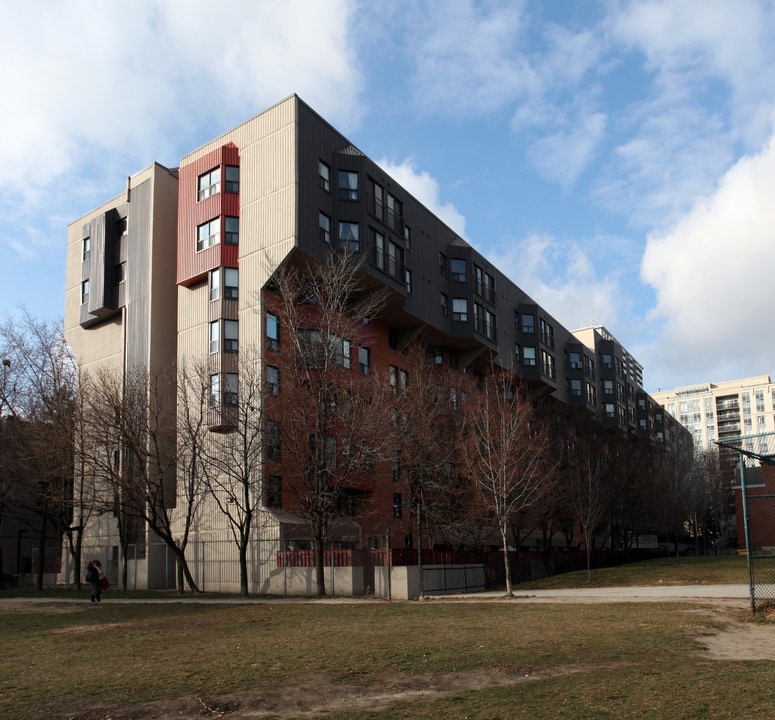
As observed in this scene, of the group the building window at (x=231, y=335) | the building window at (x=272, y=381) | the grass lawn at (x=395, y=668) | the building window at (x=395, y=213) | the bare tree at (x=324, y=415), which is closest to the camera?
the grass lawn at (x=395, y=668)

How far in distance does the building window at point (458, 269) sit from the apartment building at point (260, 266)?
96mm

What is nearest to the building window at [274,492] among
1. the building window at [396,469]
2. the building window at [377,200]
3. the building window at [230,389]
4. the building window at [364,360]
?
the building window at [230,389]

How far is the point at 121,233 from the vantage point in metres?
48.5

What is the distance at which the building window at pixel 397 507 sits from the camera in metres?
47.9

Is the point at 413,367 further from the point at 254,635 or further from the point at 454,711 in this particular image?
the point at 454,711

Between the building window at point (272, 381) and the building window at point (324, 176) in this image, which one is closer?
the building window at point (272, 381)

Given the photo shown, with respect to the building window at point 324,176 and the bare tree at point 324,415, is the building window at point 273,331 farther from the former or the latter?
the building window at point 324,176

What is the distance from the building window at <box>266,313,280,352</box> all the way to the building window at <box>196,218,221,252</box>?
516cm

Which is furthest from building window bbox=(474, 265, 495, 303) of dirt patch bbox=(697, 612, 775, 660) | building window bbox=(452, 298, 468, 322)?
dirt patch bbox=(697, 612, 775, 660)

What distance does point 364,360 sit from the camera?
153 feet

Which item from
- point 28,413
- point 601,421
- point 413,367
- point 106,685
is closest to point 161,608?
point 106,685

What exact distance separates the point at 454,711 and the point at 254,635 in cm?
838

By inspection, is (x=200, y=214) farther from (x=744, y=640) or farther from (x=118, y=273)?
(x=744, y=640)

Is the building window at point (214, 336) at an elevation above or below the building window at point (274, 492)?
above
